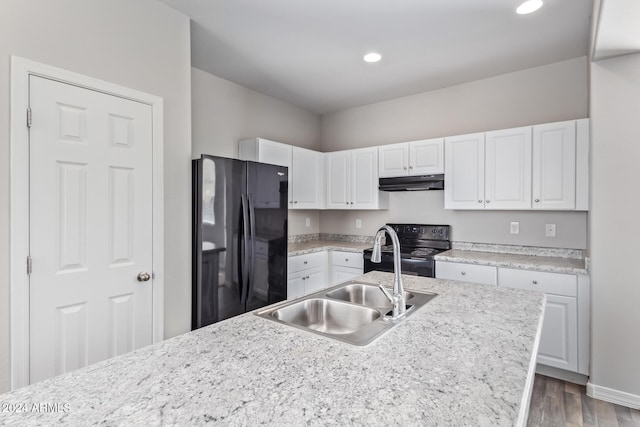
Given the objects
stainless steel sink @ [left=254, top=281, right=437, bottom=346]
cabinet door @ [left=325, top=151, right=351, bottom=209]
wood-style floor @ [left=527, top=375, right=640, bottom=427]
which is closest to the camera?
stainless steel sink @ [left=254, top=281, right=437, bottom=346]

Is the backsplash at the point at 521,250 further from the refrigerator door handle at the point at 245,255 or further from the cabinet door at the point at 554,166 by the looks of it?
the refrigerator door handle at the point at 245,255

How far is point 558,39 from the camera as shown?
2.65 metres

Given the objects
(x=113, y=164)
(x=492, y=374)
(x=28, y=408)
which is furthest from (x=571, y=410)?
(x=113, y=164)

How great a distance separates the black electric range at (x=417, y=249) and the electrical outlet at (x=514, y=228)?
23.9 inches

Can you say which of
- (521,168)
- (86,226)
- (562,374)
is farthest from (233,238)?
(562,374)

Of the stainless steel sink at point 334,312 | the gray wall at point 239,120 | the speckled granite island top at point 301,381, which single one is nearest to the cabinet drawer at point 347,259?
the gray wall at point 239,120

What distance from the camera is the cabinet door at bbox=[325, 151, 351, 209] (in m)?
4.09

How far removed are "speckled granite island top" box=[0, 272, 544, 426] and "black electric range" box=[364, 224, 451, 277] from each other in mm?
A: 1904

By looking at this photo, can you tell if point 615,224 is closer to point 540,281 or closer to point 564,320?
point 540,281

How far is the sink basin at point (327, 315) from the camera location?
1514mm

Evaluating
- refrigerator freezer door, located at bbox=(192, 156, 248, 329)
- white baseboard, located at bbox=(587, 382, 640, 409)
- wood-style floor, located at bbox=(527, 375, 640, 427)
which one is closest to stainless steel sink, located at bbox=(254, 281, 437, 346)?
refrigerator freezer door, located at bbox=(192, 156, 248, 329)

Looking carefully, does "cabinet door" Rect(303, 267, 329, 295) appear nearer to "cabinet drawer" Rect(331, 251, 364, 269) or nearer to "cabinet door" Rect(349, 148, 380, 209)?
"cabinet drawer" Rect(331, 251, 364, 269)

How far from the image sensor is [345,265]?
381cm

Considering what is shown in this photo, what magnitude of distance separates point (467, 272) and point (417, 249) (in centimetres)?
72
